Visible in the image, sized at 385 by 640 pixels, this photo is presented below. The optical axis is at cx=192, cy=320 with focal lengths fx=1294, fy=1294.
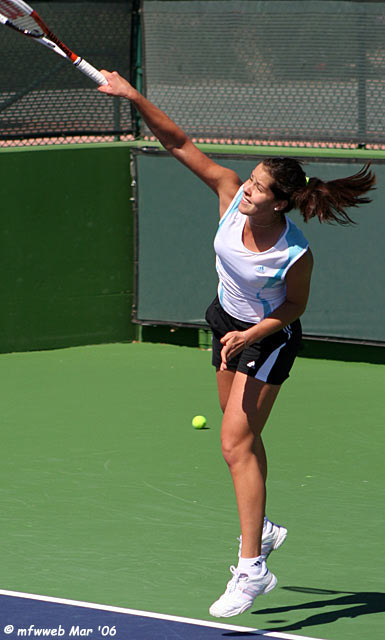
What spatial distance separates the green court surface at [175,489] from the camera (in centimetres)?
587

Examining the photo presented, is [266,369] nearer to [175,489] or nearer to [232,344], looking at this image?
[232,344]

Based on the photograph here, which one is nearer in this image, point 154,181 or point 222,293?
point 222,293

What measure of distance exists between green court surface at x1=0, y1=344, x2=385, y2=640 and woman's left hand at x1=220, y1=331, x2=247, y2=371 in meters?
1.11

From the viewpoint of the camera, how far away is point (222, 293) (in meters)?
5.90

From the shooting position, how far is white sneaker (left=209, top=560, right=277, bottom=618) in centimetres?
548

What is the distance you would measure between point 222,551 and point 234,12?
581 cm

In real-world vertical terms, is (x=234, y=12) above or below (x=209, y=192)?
above

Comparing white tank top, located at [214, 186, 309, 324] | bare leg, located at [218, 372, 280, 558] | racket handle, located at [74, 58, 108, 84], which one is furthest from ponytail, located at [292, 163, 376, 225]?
racket handle, located at [74, 58, 108, 84]

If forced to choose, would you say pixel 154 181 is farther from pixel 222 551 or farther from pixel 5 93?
pixel 222 551

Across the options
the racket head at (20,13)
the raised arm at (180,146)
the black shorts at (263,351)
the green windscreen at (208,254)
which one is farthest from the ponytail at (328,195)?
the green windscreen at (208,254)

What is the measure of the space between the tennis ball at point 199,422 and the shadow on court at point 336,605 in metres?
3.00

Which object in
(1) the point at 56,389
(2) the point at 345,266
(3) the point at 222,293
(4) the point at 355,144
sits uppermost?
(3) the point at 222,293

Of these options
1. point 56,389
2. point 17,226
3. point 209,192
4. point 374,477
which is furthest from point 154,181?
point 374,477

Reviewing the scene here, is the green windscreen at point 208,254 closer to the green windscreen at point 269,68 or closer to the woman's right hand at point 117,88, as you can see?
the green windscreen at point 269,68
